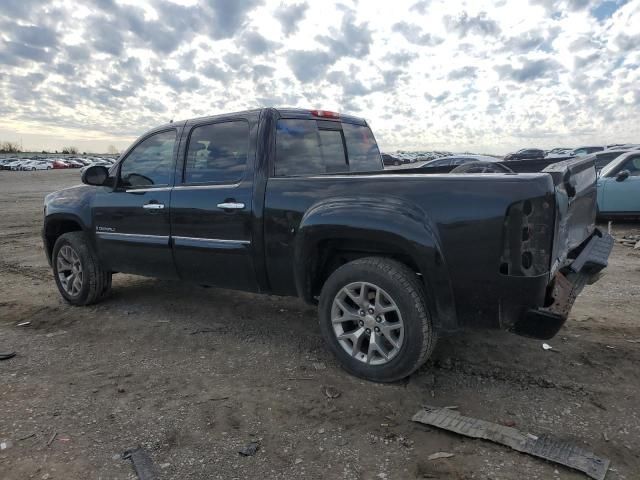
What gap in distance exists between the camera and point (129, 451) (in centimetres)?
280

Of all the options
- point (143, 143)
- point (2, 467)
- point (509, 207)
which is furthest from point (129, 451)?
point (143, 143)

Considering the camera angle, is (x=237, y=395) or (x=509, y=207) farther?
(x=237, y=395)

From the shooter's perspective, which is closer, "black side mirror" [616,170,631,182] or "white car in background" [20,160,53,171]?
"black side mirror" [616,170,631,182]

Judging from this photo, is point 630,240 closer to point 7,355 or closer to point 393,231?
point 393,231

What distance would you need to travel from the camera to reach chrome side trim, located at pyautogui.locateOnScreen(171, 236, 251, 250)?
162 inches

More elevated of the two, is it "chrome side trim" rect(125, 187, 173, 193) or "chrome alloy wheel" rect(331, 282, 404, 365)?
"chrome side trim" rect(125, 187, 173, 193)

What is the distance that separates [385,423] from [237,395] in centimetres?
102

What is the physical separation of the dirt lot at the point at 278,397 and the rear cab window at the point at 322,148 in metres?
1.47

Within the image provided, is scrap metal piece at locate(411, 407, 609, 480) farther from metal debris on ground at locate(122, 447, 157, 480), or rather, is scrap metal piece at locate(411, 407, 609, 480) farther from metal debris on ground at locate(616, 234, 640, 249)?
metal debris on ground at locate(616, 234, 640, 249)

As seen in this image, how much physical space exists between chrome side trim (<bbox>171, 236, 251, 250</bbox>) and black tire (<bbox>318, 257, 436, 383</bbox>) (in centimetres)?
90

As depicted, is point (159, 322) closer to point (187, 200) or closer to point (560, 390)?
point (187, 200)

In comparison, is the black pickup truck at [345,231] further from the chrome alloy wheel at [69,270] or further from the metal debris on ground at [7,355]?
the metal debris on ground at [7,355]

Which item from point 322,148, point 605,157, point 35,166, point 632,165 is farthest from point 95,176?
point 35,166

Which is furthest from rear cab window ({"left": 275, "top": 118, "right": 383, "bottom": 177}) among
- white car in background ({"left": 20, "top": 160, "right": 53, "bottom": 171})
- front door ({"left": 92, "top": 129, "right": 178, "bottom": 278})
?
white car in background ({"left": 20, "top": 160, "right": 53, "bottom": 171})
